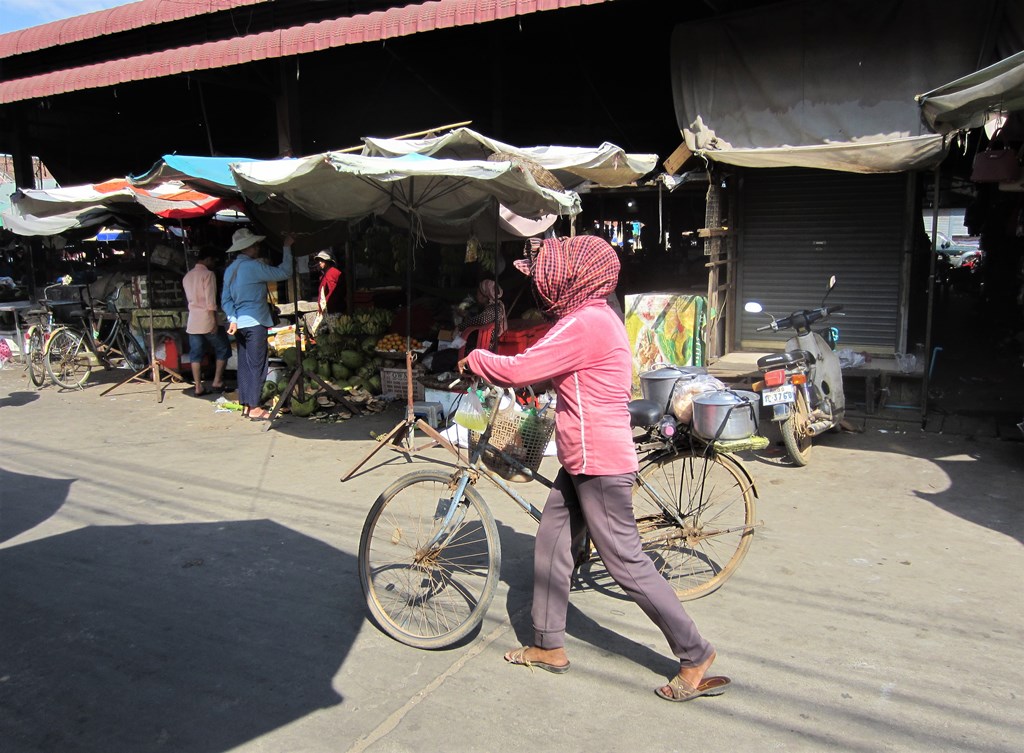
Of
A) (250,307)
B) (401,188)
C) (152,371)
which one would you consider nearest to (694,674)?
(401,188)

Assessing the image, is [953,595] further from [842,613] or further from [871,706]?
[871,706]

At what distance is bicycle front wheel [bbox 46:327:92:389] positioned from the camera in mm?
10305

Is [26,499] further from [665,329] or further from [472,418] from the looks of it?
[665,329]

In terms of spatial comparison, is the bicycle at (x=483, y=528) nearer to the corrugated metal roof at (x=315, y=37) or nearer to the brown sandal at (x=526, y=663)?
the brown sandal at (x=526, y=663)

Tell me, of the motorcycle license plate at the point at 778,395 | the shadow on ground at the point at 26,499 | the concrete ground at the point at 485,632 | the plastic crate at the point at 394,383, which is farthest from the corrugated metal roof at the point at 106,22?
the motorcycle license plate at the point at 778,395

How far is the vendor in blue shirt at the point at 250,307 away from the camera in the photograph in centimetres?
812

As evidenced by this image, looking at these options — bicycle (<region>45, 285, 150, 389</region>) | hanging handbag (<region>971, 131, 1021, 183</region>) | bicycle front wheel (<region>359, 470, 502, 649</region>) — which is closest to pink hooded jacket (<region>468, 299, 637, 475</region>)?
bicycle front wheel (<region>359, 470, 502, 649</region>)

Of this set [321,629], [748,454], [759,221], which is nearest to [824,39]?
[759,221]

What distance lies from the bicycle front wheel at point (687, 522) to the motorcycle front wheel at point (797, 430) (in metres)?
1.81

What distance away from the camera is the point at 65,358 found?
10.5 meters

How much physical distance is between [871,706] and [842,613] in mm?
837

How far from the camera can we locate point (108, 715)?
10.2 feet

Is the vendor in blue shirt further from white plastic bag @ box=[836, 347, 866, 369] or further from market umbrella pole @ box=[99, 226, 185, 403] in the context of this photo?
white plastic bag @ box=[836, 347, 866, 369]

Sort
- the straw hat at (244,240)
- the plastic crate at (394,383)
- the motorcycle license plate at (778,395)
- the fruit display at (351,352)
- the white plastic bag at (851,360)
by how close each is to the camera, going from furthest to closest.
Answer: the fruit display at (351,352) → the plastic crate at (394,383) → the straw hat at (244,240) → the white plastic bag at (851,360) → the motorcycle license plate at (778,395)
